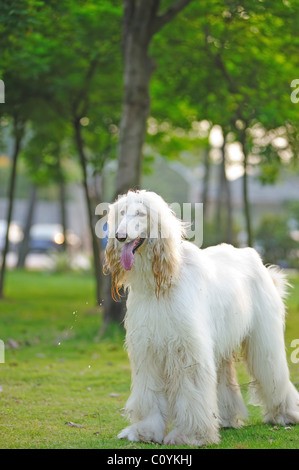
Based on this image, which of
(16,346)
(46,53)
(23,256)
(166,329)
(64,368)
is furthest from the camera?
(23,256)

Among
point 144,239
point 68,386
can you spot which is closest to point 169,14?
point 68,386

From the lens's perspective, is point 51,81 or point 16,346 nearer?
point 16,346

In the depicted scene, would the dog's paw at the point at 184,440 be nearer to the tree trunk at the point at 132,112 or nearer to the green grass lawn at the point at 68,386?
the green grass lawn at the point at 68,386

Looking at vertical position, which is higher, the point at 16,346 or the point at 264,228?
the point at 264,228

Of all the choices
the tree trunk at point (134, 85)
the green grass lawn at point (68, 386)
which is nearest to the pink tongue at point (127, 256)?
the green grass lawn at point (68, 386)

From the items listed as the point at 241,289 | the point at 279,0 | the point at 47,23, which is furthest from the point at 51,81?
the point at 241,289

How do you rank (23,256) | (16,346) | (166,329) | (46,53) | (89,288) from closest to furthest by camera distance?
1. (166,329)
2. (16,346)
3. (46,53)
4. (89,288)
5. (23,256)

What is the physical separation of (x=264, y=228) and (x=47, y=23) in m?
17.9

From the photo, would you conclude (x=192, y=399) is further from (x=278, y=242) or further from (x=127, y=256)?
(x=278, y=242)

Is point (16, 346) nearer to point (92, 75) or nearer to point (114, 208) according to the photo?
point (114, 208)

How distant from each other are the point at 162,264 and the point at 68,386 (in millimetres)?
3429

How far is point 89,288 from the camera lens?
2433cm

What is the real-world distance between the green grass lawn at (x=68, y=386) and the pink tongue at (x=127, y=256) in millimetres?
1356

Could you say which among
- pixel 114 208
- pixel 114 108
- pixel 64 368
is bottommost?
pixel 64 368
